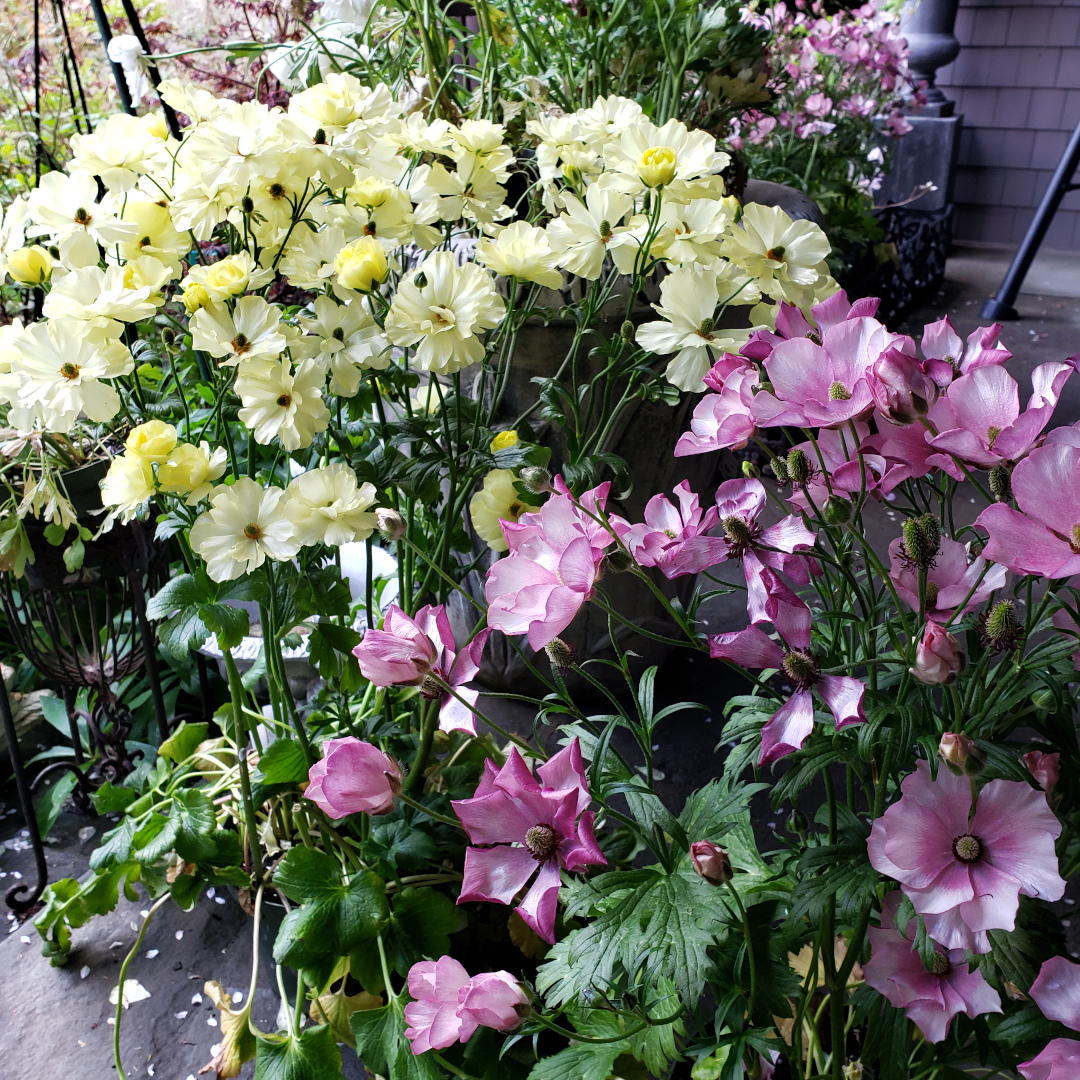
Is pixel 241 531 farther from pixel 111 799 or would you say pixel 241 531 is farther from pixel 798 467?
pixel 111 799

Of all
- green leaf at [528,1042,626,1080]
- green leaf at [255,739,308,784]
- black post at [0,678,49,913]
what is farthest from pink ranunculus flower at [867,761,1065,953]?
black post at [0,678,49,913]

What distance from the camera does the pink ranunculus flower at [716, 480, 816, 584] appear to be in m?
0.57

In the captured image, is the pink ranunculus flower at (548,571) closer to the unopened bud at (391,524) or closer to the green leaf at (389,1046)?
the unopened bud at (391,524)

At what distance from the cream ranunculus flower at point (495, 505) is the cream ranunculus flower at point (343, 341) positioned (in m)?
0.16

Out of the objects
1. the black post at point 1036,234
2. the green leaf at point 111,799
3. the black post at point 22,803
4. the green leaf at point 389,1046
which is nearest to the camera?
the green leaf at point 389,1046

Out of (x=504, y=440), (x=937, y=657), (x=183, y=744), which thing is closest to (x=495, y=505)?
(x=504, y=440)

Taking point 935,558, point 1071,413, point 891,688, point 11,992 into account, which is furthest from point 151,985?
point 1071,413

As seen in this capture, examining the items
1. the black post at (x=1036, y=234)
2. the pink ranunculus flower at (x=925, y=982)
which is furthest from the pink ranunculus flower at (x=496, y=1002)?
the black post at (x=1036, y=234)

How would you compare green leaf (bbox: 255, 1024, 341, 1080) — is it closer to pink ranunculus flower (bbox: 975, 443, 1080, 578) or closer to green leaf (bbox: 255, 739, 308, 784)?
green leaf (bbox: 255, 739, 308, 784)

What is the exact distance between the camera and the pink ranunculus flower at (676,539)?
60 centimetres

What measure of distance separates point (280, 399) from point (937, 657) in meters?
0.52

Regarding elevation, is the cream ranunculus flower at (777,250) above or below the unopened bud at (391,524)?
above

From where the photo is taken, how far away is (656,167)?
75cm

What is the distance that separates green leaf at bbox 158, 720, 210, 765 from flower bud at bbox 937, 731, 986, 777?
38.7 inches
